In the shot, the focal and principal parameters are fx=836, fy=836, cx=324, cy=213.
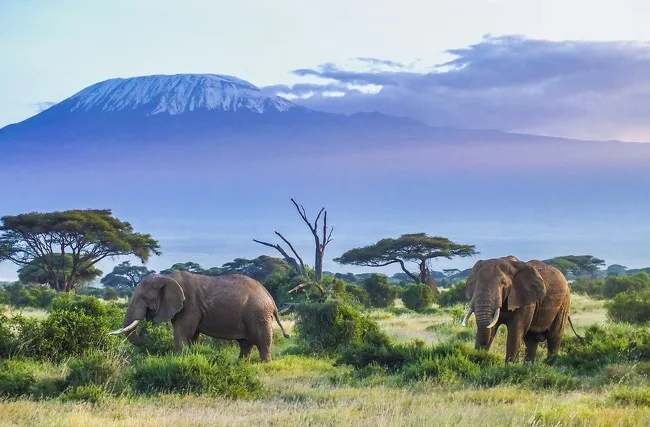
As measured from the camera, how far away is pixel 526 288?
15.9 meters

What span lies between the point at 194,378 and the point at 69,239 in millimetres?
39319

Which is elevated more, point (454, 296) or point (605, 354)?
point (605, 354)

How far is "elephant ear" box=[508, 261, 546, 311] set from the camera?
15805 millimetres

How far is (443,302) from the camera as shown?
44594 millimetres

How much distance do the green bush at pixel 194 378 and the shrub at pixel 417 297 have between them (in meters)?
28.6

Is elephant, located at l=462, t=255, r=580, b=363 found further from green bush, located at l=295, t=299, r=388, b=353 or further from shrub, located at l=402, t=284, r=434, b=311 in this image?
shrub, located at l=402, t=284, r=434, b=311

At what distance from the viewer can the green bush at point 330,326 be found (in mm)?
20422

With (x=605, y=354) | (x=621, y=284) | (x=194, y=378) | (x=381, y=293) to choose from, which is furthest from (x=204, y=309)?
(x=621, y=284)

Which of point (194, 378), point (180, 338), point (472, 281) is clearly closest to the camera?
point (194, 378)

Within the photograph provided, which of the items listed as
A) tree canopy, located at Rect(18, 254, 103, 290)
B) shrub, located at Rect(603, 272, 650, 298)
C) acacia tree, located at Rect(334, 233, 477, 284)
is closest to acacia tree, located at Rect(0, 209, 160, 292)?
tree canopy, located at Rect(18, 254, 103, 290)

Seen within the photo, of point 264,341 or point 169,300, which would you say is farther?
point 264,341

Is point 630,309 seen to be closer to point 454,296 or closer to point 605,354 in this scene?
point 605,354

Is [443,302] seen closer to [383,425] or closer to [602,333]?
[602,333]

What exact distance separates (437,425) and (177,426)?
2792 millimetres
